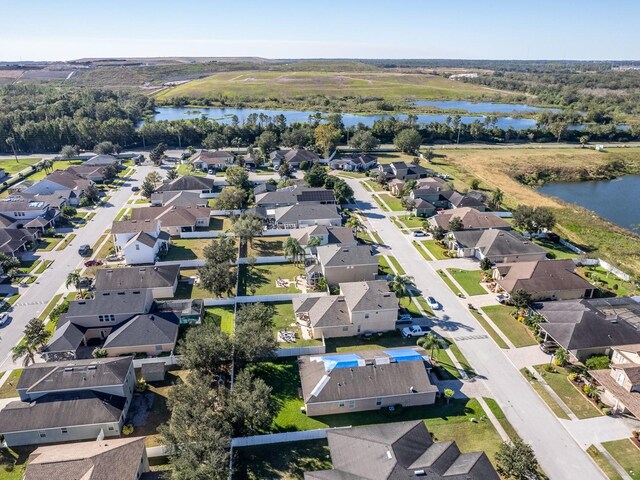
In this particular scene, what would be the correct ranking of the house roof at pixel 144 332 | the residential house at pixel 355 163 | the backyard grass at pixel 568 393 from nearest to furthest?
the backyard grass at pixel 568 393
the house roof at pixel 144 332
the residential house at pixel 355 163

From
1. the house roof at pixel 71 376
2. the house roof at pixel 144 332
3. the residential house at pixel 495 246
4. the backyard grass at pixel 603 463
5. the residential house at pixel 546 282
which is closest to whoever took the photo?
the backyard grass at pixel 603 463

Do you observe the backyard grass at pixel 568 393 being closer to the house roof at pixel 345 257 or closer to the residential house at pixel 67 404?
the house roof at pixel 345 257

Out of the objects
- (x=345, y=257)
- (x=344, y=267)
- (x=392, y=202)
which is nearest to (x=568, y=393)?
(x=344, y=267)

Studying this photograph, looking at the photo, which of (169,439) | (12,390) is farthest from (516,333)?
(12,390)

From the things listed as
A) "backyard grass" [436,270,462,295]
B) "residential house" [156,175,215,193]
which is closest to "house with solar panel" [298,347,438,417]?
"backyard grass" [436,270,462,295]

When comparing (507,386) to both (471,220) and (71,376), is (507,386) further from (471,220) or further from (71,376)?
(71,376)

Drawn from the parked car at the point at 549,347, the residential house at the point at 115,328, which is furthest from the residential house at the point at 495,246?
the residential house at the point at 115,328
